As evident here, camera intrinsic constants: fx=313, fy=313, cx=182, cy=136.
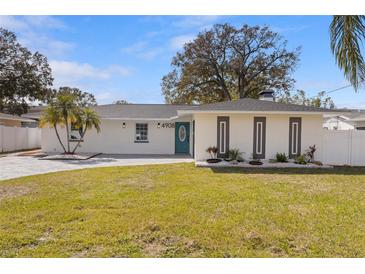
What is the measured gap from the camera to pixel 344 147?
48.4 feet

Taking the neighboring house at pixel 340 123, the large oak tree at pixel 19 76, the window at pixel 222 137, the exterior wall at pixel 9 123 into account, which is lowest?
the window at pixel 222 137

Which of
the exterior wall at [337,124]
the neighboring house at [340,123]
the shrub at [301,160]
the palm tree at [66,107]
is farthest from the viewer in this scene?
the exterior wall at [337,124]

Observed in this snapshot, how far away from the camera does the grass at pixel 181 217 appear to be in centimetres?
439

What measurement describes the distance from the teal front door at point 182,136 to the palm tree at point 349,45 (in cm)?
1556

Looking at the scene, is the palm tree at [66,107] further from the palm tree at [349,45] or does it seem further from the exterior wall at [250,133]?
the palm tree at [349,45]

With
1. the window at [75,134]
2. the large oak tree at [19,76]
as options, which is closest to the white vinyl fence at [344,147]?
the window at [75,134]

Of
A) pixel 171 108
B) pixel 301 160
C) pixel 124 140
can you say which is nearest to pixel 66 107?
pixel 124 140

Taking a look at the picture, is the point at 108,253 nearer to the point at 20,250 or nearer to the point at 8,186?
the point at 20,250

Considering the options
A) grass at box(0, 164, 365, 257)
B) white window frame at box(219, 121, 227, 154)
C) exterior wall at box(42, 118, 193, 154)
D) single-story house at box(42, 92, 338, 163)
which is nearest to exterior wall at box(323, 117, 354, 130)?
single-story house at box(42, 92, 338, 163)

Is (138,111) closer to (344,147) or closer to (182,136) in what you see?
(182,136)

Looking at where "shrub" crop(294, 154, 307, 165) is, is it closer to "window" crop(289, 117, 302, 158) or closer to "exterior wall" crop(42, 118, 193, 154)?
"window" crop(289, 117, 302, 158)

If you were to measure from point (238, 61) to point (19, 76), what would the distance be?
76.3 feet
